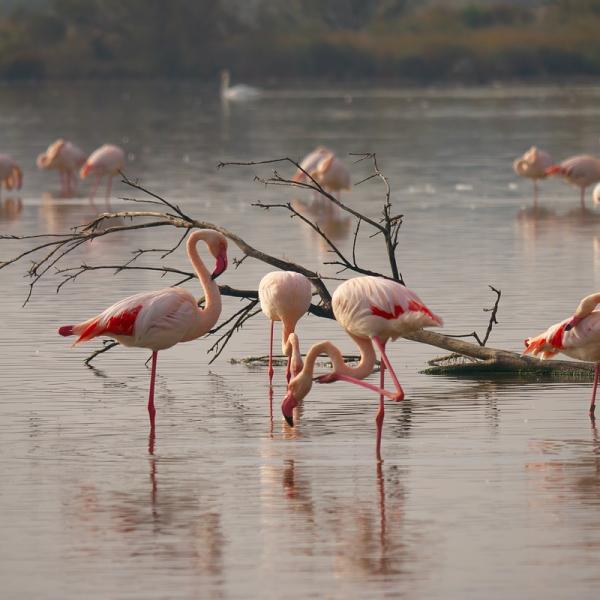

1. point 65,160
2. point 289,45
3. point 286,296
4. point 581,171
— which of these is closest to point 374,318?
point 286,296

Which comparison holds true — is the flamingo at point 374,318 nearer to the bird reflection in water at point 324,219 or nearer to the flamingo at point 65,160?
the bird reflection in water at point 324,219

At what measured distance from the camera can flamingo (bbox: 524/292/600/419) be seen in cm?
1025

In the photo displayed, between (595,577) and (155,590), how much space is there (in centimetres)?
159

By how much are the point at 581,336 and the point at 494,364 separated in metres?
1.47

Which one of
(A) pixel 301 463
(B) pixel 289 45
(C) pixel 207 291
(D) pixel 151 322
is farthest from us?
(B) pixel 289 45

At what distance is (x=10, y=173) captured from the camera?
28.9 m

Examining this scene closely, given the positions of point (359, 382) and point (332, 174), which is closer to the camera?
point (359, 382)

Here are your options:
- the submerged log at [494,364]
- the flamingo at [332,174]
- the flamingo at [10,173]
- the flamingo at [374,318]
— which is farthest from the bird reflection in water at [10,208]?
the flamingo at [374,318]

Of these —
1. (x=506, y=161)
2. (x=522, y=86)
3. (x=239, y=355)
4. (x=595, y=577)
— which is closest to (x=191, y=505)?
(x=595, y=577)

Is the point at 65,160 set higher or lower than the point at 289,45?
lower

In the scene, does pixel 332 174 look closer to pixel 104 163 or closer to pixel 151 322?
pixel 104 163

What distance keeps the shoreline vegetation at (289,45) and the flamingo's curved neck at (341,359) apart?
80.6 metres

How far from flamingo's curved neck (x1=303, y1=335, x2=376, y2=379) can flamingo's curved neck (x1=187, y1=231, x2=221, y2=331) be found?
0.71 meters

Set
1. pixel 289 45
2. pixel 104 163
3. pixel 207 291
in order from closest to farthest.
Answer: pixel 207 291 → pixel 104 163 → pixel 289 45
